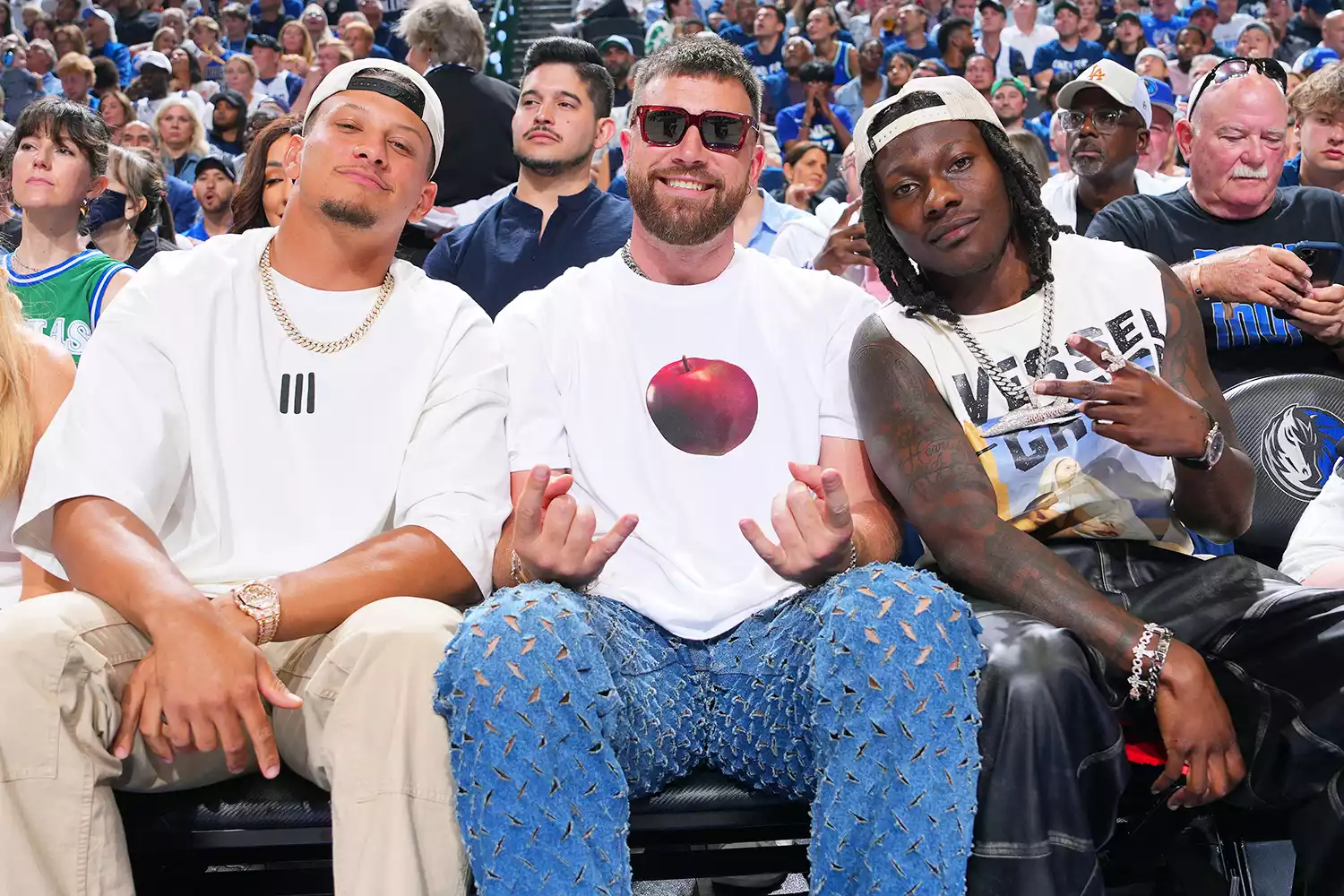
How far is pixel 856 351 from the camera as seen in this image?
7.86 ft

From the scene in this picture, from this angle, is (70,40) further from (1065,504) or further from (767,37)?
(1065,504)

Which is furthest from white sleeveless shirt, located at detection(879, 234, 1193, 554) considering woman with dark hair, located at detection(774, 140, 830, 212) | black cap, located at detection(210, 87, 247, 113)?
black cap, located at detection(210, 87, 247, 113)

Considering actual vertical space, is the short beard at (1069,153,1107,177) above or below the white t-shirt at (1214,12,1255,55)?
below

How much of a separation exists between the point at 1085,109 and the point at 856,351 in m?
2.43

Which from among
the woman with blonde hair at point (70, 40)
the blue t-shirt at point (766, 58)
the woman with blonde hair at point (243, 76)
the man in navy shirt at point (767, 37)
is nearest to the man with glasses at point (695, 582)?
the blue t-shirt at point (766, 58)

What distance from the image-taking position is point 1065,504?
2357 mm

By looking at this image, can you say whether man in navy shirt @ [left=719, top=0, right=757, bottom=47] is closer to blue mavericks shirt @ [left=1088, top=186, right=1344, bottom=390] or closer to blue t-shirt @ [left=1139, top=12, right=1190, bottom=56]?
blue t-shirt @ [left=1139, top=12, right=1190, bottom=56]

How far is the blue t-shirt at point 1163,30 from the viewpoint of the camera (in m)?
11.1

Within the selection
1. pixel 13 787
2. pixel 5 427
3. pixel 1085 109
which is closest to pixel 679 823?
pixel 13 787

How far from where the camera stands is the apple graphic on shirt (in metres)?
2.34

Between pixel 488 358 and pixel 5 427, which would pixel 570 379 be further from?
pixel 5 427

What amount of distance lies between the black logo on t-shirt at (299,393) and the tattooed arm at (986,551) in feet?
3.26

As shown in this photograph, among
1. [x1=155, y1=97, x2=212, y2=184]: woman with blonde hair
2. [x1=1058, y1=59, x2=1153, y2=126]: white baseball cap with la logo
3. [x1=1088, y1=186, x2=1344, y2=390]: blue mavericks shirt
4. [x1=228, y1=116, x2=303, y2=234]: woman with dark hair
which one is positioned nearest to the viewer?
[x1=1088, y1=186, x2=1344, y2=390]: blue mavericks shirt

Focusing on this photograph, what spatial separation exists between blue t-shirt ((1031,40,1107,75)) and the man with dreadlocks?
859 centimetres
